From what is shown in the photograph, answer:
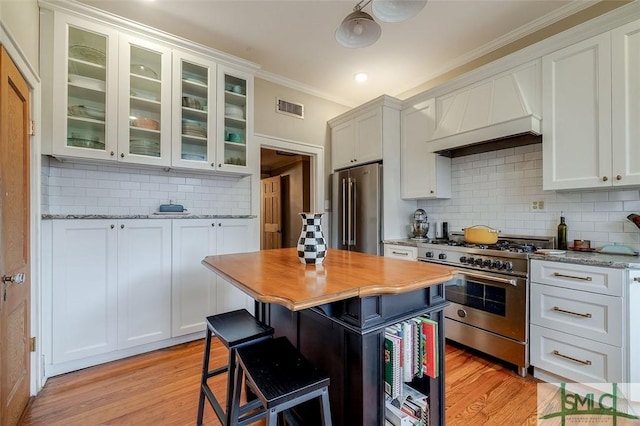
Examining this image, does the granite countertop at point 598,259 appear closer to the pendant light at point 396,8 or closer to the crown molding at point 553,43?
the crown molding at point 553,43

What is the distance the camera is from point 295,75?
347 cm

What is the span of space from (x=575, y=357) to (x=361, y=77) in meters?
3.23

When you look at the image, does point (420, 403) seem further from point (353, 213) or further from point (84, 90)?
point (84, 90)

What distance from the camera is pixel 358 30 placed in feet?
5.99

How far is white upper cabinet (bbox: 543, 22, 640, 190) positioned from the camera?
1.88m

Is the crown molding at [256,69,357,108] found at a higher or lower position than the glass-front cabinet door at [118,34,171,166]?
higher

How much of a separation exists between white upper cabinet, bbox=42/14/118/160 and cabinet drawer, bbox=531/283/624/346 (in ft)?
11.2

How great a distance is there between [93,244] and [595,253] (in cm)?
378

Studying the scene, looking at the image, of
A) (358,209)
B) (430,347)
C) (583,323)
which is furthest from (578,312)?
(358,209)

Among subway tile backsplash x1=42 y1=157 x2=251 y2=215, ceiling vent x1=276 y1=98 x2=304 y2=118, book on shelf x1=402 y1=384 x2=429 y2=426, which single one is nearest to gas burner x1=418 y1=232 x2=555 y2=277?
book on shelf x1=402 y1=384 x2=429 y2=426

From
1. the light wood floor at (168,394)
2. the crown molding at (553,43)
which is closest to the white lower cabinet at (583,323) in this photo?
the light wood floor at (168,394)

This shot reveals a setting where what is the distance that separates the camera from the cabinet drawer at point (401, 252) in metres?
2.95

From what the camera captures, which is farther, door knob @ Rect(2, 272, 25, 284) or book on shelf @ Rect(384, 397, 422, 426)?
door knob @ Rect(2, 272, 25, 284)

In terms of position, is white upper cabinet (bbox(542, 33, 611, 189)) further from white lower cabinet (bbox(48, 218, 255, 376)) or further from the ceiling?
white lower cabinet (bbox(48, 218, 255, 376))
